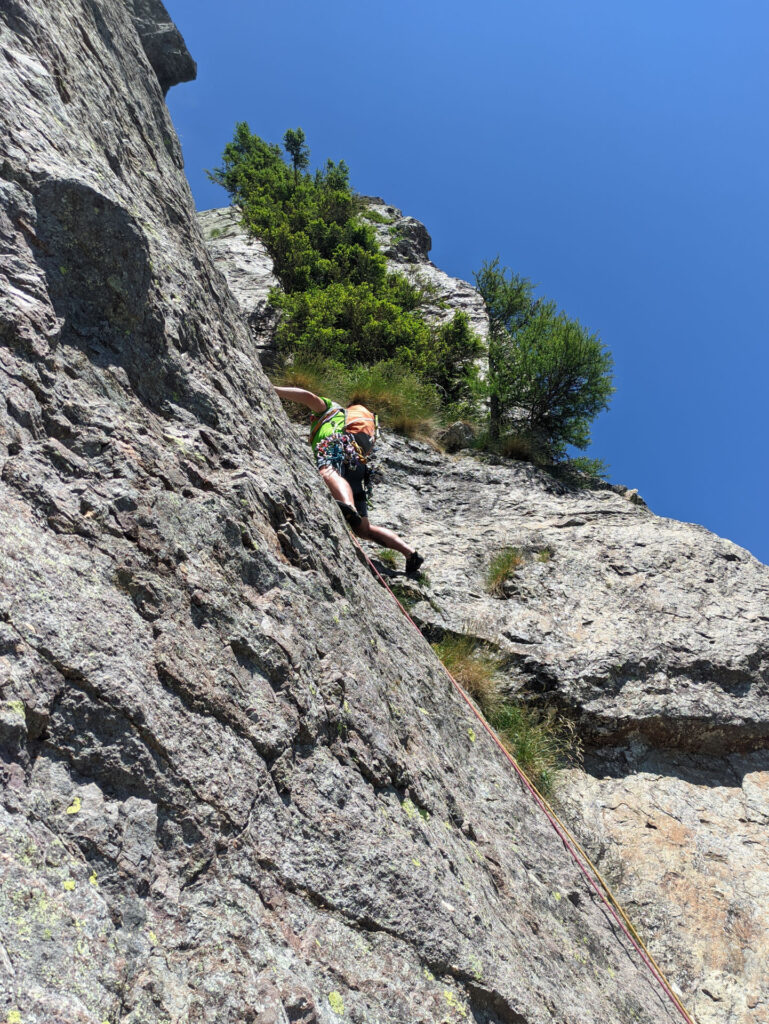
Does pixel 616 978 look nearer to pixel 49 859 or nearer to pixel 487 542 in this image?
pixel 49 859

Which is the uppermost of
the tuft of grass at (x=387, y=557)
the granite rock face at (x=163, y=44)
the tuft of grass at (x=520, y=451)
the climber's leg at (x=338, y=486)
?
the granite rock face at (x=163, y=44)

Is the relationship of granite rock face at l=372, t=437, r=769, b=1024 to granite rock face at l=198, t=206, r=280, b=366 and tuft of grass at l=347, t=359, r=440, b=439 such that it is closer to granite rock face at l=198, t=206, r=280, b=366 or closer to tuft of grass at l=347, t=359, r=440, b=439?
tuft of grass at l=347, t=359, r=440, b=439

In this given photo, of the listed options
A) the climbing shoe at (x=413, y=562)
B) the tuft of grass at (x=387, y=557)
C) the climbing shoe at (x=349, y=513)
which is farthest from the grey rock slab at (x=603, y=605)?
the climbing shoe at (x=349, y=513)

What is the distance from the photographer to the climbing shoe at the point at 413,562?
21.1 feet

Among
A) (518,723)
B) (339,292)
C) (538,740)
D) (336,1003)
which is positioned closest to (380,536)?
(518,723)

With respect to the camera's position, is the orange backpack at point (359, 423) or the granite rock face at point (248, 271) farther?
the granite rock face at point (248, 271)

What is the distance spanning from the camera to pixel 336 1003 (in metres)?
1.87

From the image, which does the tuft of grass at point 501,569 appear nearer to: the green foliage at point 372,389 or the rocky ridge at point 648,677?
the rocky ridge at point 648,677

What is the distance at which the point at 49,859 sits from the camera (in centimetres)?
143

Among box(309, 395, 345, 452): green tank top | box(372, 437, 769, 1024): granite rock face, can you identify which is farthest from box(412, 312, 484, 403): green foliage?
box(309, 395, 345, 452): green tank top

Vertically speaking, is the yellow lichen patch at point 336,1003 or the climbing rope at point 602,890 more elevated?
the climbing rope at point 602,890

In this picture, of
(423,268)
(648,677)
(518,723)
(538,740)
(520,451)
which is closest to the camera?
(538,740)

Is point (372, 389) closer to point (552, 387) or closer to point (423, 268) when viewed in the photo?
point (552, 387)

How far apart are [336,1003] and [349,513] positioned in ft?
15.5
